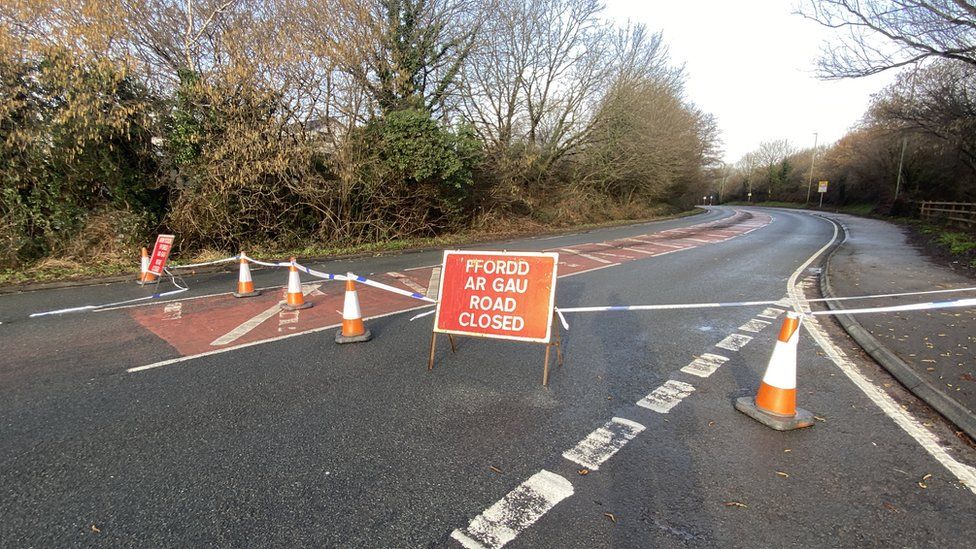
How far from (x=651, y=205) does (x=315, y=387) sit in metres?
38.1

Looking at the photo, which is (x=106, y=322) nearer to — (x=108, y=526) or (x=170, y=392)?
(x=170, y=392)

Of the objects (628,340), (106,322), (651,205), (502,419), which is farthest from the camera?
(651,205)

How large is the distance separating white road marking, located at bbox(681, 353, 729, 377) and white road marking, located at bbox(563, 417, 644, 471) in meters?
1.36

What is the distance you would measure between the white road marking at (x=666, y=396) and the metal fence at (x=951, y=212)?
24609 millimetres

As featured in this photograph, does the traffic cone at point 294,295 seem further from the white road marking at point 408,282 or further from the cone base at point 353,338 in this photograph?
the white road marking at point 408,282

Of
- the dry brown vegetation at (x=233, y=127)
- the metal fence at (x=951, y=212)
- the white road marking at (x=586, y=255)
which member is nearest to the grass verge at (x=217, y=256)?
the dry brown vegetation at (x=233, y=127)

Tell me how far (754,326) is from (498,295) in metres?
3.81

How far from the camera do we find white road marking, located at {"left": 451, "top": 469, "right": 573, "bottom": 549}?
227 centimetres

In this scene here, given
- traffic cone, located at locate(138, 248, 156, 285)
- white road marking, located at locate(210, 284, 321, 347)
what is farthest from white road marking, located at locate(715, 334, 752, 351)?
traffic cone, located at locate(138, 248, 156, 285)

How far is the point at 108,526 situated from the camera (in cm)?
235

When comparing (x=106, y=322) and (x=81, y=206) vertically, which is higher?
(x=81, y=206)

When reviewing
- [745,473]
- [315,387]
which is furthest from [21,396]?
[745,473]

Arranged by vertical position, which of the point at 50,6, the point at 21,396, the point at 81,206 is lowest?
the point at 21,396

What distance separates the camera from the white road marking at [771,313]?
21.3ft
